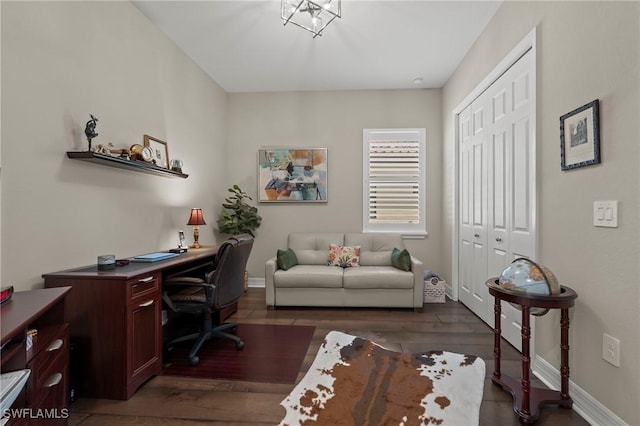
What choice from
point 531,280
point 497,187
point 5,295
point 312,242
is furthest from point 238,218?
point 531,280

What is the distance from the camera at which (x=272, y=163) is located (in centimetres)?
469

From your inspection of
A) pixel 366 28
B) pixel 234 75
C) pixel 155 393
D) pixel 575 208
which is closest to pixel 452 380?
pixel 575 208

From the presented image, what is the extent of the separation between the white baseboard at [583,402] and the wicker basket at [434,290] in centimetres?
175

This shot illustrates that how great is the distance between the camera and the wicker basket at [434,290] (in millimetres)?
3892

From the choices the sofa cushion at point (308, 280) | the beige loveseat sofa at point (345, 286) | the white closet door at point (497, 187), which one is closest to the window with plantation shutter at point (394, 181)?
the white closet door at point (497, 187)

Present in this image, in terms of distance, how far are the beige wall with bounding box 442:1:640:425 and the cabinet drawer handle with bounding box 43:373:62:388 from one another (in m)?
2.68

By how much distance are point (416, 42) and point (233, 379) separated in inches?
146

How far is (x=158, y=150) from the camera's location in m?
3.05

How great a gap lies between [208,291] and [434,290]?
2.84m

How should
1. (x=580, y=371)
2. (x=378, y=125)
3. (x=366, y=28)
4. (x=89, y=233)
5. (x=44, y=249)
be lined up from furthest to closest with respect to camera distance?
(x=378, y=125) → (x=366, y=28) → (x=89, y=233) → (x=44, y=249) → (x=580, y=371)

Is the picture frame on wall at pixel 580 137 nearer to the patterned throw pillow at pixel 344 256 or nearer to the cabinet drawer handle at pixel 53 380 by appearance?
the patterned throw pillow at pixel 344 256

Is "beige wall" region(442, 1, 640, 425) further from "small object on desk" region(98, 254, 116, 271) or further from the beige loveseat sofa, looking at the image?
"small object on desk" region(98, 254, 116, 271)

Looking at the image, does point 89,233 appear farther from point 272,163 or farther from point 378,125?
point 378,125

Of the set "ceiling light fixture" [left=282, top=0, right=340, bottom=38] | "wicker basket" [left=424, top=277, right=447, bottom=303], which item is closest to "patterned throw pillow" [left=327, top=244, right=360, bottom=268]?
"wicker basket" [left=424, top=277, right=447, bottom=303]
